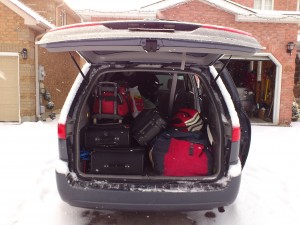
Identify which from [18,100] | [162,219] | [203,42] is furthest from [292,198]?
[18,100]

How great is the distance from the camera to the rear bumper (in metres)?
2.61

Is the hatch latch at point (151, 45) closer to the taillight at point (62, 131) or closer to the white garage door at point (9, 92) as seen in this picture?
the taillight at point (62, 131)

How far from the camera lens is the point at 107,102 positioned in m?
3.52

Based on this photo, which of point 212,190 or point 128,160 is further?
point 128,160

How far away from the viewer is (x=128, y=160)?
3123 millimetres

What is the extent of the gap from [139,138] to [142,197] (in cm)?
98

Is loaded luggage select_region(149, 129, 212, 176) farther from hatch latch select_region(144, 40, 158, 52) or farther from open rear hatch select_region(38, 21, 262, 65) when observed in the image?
hatch latch select_region(144, 40, 158, 52)

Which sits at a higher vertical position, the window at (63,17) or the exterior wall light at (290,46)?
the window at (63,17)

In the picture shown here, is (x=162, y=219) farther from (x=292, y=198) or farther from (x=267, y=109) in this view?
(x=267, y=109)

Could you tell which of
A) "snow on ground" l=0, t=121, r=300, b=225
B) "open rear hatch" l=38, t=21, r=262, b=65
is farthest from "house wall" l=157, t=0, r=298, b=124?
"open rear hatch" l=38, t=21, r=262, b=65

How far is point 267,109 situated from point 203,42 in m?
12.5

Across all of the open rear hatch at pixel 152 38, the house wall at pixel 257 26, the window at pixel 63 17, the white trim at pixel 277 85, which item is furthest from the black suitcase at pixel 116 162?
the window at pixel 63 17

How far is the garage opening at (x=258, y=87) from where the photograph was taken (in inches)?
476

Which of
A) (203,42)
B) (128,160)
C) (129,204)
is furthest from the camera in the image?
(128,160)
